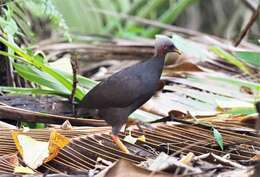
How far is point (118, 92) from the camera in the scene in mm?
2490

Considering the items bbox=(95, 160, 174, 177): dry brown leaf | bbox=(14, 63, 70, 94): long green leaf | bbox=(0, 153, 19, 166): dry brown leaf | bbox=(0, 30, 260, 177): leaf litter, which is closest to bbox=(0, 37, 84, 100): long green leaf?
bbox=(14, 63, 70, 94): long green leaf

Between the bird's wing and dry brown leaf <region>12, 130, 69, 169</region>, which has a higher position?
the bird's wing

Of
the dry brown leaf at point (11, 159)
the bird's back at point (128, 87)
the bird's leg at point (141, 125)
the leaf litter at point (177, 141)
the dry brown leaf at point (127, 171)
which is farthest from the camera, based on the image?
the bird's leg at point (141, 125)

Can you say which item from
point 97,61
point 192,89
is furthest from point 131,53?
point 192,89

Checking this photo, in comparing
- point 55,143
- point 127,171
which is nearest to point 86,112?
point 55,143

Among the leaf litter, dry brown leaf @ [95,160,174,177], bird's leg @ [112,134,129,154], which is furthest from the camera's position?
bird's leg @ [112,134,129,154]

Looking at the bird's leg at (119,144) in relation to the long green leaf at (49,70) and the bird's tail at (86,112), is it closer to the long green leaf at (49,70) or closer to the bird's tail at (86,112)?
the bird's tail at (86,112)

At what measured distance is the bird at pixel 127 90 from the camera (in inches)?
97.2

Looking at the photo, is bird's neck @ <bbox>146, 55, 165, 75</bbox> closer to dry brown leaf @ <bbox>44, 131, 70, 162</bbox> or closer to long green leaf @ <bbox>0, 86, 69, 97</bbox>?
dry brown leaf @ <bbox>44, 131, 70, 162</bbox>

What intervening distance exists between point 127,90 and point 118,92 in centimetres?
3

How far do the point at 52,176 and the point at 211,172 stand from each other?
43 centimetres

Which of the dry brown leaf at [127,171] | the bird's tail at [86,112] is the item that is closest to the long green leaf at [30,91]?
the bird's tail at [86,112]

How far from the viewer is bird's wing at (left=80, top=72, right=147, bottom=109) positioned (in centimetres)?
247

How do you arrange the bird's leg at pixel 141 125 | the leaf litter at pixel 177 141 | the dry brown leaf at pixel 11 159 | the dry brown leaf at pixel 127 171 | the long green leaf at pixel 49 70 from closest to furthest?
the dry brown leaf at pixel 127 171 → the leaf litter at pixel 177 141 → the dry brown leaf at pixel 11 159 → the bird's leg at pixel 141 125 → the long green leaf at pixel 49 70
